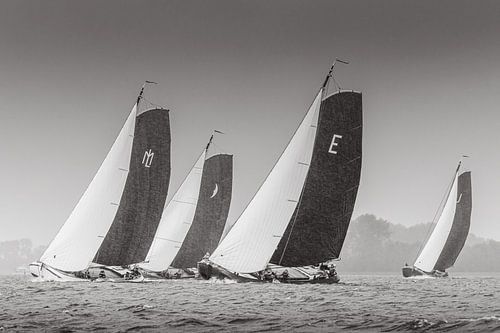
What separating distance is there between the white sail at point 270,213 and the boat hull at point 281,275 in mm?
618

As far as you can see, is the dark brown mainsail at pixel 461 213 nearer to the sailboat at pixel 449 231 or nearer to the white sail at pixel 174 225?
the sailboat at pixel 449 231

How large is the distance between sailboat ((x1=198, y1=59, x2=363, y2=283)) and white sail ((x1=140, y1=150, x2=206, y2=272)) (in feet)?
59.0

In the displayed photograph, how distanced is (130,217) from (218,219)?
15.0m

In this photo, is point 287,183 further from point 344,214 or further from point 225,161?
point 225,161

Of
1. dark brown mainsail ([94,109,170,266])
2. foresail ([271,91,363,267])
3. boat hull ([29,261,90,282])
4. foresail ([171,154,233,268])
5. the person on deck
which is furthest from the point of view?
foresail ([171,154,233,268])

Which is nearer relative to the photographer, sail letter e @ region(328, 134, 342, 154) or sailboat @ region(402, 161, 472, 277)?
sail letter e @ region(328, 134, 342, 154)

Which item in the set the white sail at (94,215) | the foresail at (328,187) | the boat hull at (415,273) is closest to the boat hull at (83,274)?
the white sail at (94,215)

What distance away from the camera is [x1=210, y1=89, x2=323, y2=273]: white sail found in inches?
2208

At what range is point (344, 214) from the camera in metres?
57.2

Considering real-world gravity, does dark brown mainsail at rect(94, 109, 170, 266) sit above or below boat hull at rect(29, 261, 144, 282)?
above

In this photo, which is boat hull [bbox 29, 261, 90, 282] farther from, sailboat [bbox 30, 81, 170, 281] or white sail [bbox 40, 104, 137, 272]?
sailboat [bbox 30, 81, 170, 281]

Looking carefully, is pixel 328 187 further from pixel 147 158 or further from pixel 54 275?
pixel 54 275

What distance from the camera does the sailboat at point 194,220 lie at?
245 feet

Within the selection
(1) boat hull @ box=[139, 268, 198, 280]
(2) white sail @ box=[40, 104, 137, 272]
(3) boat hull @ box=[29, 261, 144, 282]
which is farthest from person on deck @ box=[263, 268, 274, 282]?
(1) boat hull @ box=[139, 268, 198, 280]
